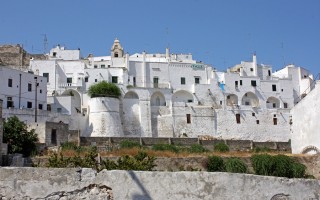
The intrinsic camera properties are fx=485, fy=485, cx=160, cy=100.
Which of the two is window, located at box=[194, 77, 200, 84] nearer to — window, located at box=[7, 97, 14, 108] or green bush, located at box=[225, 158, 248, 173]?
window, located at box=[7, 97, 14, 108]

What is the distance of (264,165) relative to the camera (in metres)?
27.3

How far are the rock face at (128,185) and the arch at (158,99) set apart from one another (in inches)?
1925

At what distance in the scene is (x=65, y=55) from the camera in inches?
2438

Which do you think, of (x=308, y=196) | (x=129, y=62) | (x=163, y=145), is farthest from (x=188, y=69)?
(x=308, y=196)

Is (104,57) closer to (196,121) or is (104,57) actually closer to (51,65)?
(51,65)

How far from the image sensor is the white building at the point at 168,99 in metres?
51.4

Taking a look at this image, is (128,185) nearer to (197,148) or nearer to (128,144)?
(128,144)

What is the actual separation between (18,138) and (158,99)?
24.6 metres

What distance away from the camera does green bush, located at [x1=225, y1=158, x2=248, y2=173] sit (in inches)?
1070

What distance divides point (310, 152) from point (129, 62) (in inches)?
1357

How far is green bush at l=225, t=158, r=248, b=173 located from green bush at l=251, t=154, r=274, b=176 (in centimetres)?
64

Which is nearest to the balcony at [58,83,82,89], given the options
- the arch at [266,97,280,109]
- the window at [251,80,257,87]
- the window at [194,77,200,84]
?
the window at [194,77,200,84]

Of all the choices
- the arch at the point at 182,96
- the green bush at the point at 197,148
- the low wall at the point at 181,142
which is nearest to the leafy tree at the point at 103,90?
the arch at the point at 182,96

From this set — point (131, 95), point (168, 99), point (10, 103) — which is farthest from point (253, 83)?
point (10, 103)
